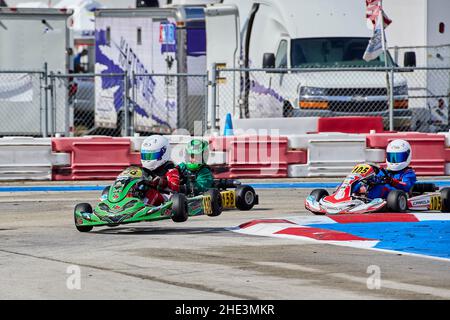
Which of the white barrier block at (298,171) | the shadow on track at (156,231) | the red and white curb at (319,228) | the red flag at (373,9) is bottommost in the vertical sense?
the shadow on track at (156,231)

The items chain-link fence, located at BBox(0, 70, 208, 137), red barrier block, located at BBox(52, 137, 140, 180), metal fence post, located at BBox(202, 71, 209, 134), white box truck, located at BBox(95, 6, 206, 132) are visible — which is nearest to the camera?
red barrier block, located at BBox(52, 137, 140, 180)

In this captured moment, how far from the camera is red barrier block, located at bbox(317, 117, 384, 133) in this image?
2084cm

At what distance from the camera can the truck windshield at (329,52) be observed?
75.7ft

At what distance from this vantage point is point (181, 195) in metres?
12.4

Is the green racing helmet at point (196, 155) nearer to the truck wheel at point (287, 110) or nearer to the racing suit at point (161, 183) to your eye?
the racing suit at point (161, 183)

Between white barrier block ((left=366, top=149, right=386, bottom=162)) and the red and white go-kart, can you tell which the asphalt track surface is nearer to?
the red and white go-kart

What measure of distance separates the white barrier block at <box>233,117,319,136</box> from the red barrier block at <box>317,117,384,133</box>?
0.20 m

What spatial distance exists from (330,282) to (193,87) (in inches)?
728

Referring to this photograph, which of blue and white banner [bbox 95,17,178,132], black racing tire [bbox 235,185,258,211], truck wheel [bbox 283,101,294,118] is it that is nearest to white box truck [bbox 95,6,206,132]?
blue and white banner [bbox 95,17,178,132]

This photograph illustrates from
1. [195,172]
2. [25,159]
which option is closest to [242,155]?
[25,159]

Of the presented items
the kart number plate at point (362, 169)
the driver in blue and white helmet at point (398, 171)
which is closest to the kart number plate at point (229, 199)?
the kart number plate at point (362, 169)

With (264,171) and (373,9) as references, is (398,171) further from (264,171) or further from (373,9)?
(373,9)

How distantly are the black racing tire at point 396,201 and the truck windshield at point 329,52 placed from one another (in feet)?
32.8
